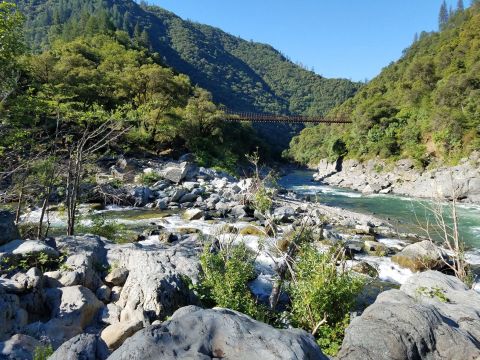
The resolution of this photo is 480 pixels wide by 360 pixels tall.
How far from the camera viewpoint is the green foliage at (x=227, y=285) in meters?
6.01

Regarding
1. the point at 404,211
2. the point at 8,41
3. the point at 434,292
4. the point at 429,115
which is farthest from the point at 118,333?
the point at 429,115

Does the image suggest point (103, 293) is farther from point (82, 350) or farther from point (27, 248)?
point (82, 350)

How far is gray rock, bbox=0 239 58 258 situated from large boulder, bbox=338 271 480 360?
19.8 ft

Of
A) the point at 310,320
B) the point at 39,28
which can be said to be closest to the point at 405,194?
the point at 310,320

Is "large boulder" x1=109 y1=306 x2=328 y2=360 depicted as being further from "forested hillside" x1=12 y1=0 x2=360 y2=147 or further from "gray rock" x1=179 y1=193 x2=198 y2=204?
"forested hillside" x1=12 y1=0 x2=360 y2=147

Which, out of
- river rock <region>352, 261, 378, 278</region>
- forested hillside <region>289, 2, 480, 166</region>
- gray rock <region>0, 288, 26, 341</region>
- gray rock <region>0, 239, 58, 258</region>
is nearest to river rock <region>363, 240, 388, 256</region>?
river rock <region>352, 261, 378, 278</region>

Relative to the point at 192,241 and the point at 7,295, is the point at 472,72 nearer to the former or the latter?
the point at 192,241

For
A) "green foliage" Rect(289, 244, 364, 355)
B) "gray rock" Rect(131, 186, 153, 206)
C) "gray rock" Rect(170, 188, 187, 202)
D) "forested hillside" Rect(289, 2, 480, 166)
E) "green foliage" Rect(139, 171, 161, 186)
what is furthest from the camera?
"forested hillside" Rect(289, 2, 480, 166)

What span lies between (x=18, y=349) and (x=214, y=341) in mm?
2451

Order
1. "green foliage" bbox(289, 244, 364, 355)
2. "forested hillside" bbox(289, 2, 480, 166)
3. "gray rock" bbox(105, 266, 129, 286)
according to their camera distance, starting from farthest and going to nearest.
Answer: "forested hillside" bbox(289, 2, 480, 166) → "gray rock" bbox(105, 266, 129, 286) → "green foliage" bbox(289, 244, 364, 355)

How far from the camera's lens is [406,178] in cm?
3394

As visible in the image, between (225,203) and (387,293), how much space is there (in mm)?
14452

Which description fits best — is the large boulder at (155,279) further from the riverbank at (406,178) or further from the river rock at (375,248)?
the riverbank at (406,178)

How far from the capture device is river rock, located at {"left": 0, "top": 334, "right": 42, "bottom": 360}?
384 centimetres
